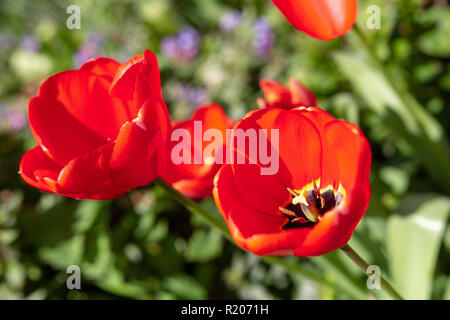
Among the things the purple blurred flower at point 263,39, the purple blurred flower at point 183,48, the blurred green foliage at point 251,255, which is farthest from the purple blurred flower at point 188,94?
the purple blurred flower at point 263,39

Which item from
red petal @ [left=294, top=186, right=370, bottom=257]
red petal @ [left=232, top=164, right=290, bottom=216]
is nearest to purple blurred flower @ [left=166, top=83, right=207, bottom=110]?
red petal @ [left=232, top=164, right=290, bottom=216]

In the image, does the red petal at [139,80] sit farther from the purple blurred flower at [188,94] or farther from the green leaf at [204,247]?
the purple blurred flower at [188,94]

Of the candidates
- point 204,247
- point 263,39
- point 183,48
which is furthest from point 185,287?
point 183,48

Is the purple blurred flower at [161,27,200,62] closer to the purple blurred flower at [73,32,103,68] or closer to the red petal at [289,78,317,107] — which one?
the purple blurred flower at [73,32,103,68]

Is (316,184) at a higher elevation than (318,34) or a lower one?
lower

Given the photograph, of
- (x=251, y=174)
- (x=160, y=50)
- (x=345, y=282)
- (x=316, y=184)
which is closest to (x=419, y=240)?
(x=345, y=282)

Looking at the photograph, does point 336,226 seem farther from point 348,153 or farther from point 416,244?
point 416,244

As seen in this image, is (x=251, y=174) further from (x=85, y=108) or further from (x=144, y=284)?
(x=144, y=284)
